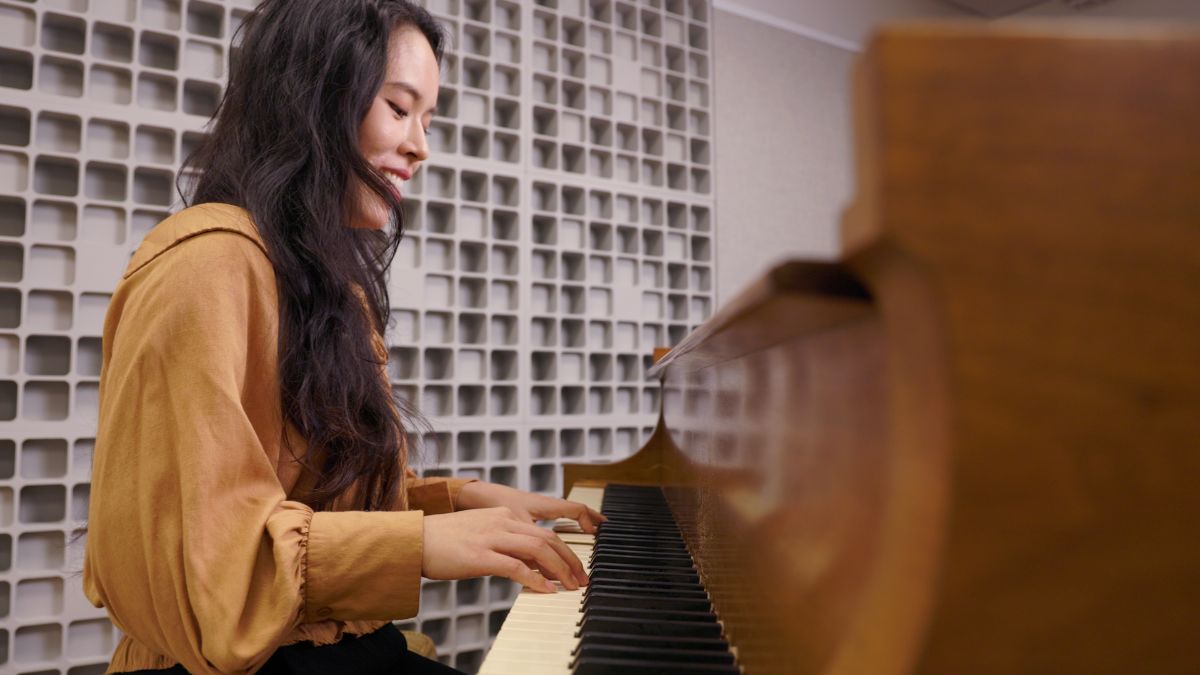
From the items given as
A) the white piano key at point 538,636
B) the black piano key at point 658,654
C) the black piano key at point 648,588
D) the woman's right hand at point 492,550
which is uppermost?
the woman's right hand at point 492,550

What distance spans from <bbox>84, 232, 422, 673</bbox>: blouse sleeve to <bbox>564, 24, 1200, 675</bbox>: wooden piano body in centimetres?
61

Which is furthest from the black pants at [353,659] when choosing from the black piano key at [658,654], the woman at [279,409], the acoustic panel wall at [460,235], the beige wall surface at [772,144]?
the beige wall surface at [772,144]

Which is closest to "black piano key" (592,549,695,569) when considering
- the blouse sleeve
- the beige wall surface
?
the blouse sleeve

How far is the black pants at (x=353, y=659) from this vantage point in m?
0.88

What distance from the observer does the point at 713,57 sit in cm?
330

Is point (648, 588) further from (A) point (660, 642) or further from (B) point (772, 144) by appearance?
(B) point (772, 144)

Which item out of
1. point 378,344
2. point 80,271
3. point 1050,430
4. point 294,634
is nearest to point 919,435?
point 1050,430

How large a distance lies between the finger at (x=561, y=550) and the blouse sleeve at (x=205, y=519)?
0.44 ft

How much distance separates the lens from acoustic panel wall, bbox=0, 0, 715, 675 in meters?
2.03

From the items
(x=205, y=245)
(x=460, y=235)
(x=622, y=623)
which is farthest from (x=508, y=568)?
(x=460, y=235)

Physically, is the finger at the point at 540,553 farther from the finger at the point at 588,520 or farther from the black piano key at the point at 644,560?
the finger at the point at 588,520

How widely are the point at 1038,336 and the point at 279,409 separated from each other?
32.9 inches

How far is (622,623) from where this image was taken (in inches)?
30.1

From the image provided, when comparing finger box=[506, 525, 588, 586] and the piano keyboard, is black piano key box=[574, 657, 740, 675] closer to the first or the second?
the piano keyboard
